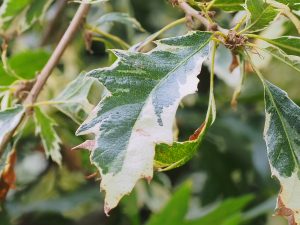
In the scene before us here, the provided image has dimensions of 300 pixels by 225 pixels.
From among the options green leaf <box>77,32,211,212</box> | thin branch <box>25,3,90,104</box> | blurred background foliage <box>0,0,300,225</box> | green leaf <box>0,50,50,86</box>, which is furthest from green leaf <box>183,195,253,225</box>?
green leaf <box>77,32,211,212</box>

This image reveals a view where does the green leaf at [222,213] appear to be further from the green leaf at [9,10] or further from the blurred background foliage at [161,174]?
the green leaf at [9,10]

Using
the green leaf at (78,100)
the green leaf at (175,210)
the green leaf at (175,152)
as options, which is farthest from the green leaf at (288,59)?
the green leaf at (175,210)

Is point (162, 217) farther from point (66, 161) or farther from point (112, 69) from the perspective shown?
point (112, 69)

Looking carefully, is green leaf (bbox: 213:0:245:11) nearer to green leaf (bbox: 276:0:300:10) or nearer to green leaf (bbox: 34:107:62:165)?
green leaf (bbox: 276:0:300:10)

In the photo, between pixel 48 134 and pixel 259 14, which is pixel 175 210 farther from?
pixel 259 14

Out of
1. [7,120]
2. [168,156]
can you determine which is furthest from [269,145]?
[7,120]

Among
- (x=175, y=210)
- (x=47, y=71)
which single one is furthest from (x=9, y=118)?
(x=175, y=210)
